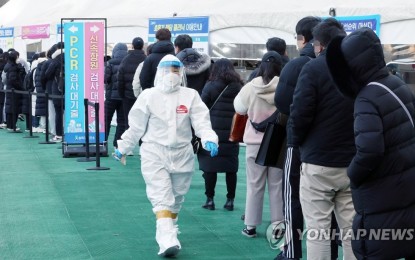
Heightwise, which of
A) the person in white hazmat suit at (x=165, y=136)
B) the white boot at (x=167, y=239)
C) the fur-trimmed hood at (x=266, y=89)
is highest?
the fur-trimmed hood at (x=266, y=89)

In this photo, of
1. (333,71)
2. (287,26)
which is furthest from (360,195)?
(287,26)

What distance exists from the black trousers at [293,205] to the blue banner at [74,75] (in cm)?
748

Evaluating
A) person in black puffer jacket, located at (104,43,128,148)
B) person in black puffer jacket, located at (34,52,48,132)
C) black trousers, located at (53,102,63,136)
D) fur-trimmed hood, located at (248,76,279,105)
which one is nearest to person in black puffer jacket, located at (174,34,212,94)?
fur-trimmed hood, located at (248,76,279,105)

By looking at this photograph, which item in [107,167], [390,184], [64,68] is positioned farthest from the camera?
[64,68]

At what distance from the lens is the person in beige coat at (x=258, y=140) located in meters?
7.14

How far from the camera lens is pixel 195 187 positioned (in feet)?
34.4

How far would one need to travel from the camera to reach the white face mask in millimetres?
6824

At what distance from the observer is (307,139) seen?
17.8ft

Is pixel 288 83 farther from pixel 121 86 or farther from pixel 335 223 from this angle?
pixel 121 86

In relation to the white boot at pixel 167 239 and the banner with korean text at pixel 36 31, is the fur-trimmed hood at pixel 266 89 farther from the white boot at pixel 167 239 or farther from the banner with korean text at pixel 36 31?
the banner with korean text at pixel 36 31

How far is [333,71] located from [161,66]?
2.66 meters

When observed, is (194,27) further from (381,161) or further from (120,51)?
(381,161)

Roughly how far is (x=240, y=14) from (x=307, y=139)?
30.6 ft

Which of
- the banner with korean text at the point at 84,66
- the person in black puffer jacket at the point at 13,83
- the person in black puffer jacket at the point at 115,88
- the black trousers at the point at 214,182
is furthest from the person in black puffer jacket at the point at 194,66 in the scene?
the person in black puffer jacket at the point at 13,83
